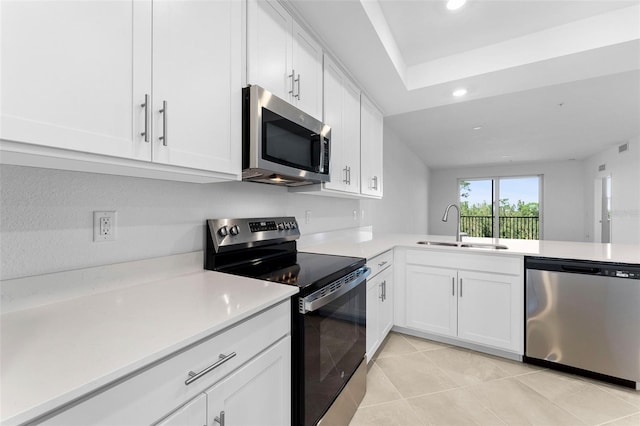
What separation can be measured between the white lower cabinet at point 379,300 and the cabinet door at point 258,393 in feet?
3.46

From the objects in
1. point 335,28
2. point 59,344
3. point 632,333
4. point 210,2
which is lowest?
point 632,333

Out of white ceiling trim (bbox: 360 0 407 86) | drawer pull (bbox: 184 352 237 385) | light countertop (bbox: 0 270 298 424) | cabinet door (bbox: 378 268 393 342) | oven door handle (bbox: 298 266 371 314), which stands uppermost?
white ceiling trim (bbox: 360 0 407 86)

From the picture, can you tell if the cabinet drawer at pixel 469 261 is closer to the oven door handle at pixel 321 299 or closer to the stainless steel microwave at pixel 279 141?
the oven door handle at pixel 321 299

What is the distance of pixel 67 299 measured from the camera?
3.13 ft

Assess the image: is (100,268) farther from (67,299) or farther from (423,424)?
(423,424)

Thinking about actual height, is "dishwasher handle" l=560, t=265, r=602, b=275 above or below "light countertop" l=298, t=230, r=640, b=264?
below

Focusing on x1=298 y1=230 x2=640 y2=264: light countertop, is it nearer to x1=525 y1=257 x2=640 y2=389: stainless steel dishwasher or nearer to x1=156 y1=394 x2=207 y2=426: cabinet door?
x1=525 y1=257 x2=640 y2=389: stainless steel dishwasher

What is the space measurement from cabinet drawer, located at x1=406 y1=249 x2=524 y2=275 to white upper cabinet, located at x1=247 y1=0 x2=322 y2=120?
1.61 meters

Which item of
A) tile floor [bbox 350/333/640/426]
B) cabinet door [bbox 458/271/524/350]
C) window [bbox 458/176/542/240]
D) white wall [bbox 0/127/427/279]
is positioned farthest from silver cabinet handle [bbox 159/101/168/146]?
window [bbox 458/176/542/240]

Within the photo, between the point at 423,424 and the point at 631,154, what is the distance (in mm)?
6348

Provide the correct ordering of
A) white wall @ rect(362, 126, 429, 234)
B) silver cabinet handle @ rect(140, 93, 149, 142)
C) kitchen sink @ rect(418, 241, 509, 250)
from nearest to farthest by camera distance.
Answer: silver cabinet handle @ rect(140, 93, 149, 142), kitchen sink @ rect(418, 241, 509, 250), white wall @ rect(362, 126, 429, 234)

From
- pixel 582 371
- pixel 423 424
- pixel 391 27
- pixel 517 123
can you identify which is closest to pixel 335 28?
pixel 391 27

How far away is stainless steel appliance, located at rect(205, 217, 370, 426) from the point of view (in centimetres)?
115

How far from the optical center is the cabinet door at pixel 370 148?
266 centimetres
